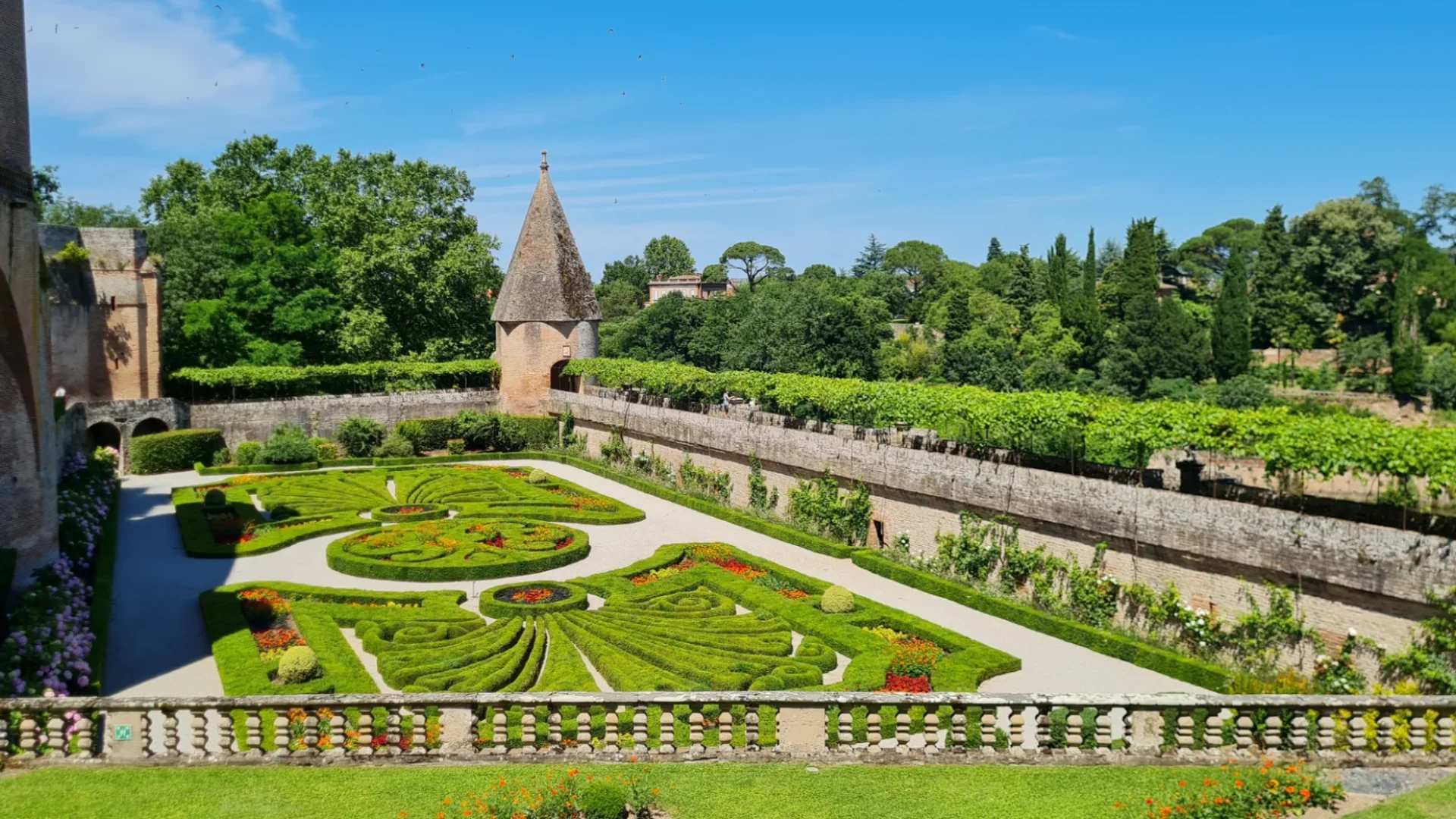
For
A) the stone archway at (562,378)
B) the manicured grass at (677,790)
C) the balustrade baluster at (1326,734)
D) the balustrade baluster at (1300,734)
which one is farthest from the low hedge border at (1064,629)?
the stone archway at (562,378)

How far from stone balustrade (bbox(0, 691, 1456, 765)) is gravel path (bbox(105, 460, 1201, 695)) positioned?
1549 mm

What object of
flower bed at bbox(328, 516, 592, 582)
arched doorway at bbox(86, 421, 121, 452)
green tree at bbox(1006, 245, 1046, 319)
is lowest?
flower bed at bbox(328, 516, 592, 582)

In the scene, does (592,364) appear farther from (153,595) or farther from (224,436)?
(153,595)

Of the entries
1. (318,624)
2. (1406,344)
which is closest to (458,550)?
(318,624)

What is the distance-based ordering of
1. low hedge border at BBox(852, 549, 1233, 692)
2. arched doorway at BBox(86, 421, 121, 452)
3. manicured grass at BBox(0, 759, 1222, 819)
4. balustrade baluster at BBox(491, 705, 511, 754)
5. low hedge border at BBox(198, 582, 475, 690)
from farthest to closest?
arched doorway at BBox(86, 421, 121, 452) → low hedge border at BBox(852, 549, 1233, 692) → low hedge border at BBox(198, 582, 475, 690) → balustrade baluster at BBox(491, 705, 511, 754) → manicured grass at BBox(0, 759, 1222, 819)

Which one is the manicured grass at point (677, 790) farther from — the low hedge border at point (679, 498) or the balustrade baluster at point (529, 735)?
the low hedge border at point (679, 498)

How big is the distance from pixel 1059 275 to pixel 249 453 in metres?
51.0

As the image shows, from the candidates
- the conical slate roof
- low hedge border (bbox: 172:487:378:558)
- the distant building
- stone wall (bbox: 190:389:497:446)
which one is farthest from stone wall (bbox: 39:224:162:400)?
the distant building

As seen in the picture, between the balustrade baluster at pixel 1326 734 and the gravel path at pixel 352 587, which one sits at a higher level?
the balustrade baluster at pixel 1326 734

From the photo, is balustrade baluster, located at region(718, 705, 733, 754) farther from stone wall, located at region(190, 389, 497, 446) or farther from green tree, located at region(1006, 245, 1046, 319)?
green tree, located at region(1006, 245, 1046, 319)

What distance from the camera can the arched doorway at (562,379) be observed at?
1651 inches

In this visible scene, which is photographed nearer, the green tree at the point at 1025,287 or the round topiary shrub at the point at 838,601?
the round topiary shrub at the point at 838,601

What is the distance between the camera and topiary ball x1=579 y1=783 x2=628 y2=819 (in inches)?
374

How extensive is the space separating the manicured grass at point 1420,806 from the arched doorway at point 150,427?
38.4 metres
